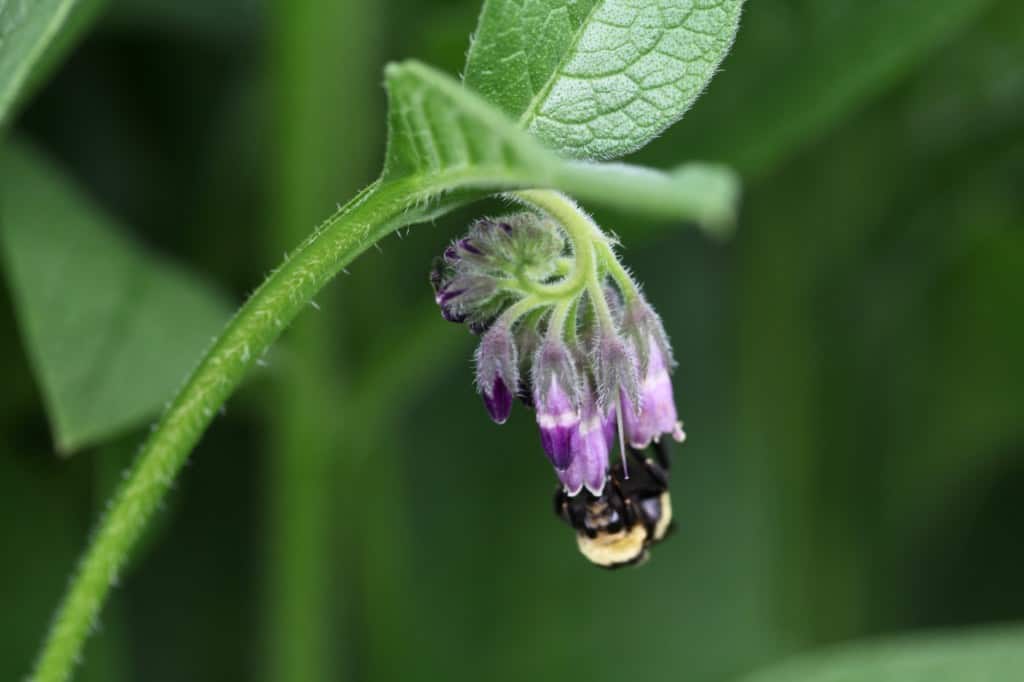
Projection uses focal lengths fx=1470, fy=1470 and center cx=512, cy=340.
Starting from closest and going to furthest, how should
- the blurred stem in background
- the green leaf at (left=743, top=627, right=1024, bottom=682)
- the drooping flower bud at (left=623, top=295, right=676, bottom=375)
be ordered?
1. the drooping flower bud at (left=623, top=295, right=676, bottom=375)
2. the green leaf at (left=743, top=627, right=1024, bottom=682)
3. the blurred stem in background

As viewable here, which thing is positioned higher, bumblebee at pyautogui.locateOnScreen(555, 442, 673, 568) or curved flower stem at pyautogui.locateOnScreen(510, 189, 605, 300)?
curved flower stem at pyautogui.locateOnScreen(510, 189, 605, 300)

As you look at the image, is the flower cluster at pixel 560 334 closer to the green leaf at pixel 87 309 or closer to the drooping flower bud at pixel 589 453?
the drooping flower bud at pixel 589 453

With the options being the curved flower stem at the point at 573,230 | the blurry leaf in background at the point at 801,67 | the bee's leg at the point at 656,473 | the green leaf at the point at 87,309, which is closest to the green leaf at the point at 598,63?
the curved flower stem at the point at 573,230

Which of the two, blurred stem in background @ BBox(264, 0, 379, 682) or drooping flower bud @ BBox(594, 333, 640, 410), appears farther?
blurred stem in background @ BBox(264, 0, 379, 682)

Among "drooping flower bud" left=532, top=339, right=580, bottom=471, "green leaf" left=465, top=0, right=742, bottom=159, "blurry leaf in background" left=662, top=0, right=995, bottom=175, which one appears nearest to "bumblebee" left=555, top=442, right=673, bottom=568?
"drooping flower bud" left=532, top=339, right=580, bottom=471

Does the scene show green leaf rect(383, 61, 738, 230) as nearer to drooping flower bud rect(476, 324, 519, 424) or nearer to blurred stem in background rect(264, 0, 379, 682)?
drooping flower bud rect(476, 324, 519, 424)

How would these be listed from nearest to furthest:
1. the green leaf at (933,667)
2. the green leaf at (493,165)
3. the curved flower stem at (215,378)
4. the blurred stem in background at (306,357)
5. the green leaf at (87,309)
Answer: the green leaf at (493,165), the curved flower stem at (215,378), the green leaf at (87,309), the green leaf at (933,667), the blurred stem in background at (306,357)

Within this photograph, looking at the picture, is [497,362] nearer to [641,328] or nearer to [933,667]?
[641,328]

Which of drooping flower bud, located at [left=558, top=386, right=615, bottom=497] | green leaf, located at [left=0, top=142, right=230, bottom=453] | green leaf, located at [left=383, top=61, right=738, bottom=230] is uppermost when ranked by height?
green leaf, located at [left=383, top=61, right=738, bottom=230]
